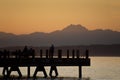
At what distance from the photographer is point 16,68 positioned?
263 ft

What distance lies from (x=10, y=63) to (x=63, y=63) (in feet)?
23.1

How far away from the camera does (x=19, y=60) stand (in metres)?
75.9

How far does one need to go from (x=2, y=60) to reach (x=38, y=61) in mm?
4764

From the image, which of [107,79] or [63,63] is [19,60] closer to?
[63,63]

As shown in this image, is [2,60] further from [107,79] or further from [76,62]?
[107,79]

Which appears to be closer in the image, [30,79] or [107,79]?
[30,79]

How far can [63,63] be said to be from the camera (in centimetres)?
7556

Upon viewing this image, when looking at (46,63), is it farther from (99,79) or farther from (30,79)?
(99,79)

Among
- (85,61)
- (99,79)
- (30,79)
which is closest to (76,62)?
(85,61)

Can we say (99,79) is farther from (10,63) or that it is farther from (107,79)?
(10,63)

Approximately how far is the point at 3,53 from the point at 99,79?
60.8 ft

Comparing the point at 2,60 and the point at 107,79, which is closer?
the point at 2,60

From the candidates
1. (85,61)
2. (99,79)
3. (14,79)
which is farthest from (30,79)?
(99,79)

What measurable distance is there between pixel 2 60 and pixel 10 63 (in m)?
1.13
